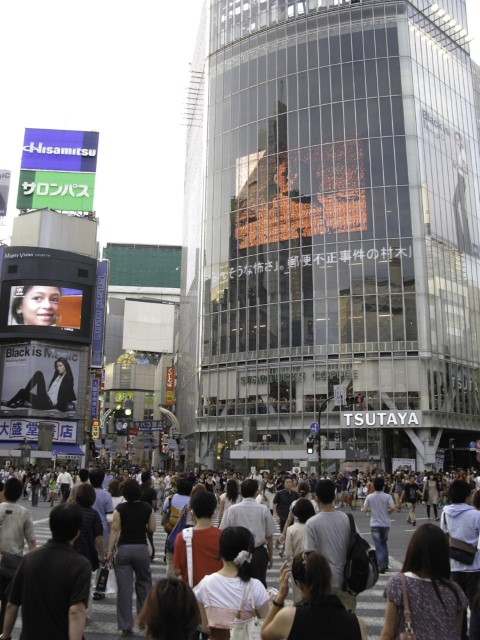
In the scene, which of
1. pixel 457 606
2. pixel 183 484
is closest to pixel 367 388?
pixel 183 484

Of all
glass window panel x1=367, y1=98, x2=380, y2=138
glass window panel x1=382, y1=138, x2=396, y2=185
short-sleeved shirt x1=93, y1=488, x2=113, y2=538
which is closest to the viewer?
short-sleeved shirt x1=93, y1=488, x2=113, y2=538

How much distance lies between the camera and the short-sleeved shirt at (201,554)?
5.89 metres

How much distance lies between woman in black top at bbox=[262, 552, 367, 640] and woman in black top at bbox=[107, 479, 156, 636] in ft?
14.5

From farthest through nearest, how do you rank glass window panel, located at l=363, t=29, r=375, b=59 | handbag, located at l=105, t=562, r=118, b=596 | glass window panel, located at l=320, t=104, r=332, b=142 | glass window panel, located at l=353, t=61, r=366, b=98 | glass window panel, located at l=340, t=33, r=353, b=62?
glass window panel, located at l=340, t=33, r=353, b=62
glass window panel, located at l=363, t=29, r=375, b=59
glass window panel, located at l=320, t=104, r=332, b=142
glass window panel, located at l=353, t=61, r=366, b=98
handbag, located at l=105, t=562, r=118, b=596

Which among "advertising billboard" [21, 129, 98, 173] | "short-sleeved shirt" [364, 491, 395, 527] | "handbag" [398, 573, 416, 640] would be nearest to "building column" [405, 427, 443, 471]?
"short-sleeved shirt" [364, 491, 395, 527]

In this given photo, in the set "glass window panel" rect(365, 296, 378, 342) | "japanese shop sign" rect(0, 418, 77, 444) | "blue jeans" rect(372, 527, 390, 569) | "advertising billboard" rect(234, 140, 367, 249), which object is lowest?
"blue jeans" rect(372, 527, 390, 569)

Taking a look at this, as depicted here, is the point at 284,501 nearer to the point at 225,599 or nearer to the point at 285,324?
the point at 225,599

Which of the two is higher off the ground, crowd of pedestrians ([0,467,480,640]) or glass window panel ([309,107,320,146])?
glass window panel ([309,107,320,146])

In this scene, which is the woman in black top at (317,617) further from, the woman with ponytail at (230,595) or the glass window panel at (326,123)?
the glass window panel at (326,123)

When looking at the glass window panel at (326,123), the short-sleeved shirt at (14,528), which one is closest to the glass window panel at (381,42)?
the glass window panel at (326,123)

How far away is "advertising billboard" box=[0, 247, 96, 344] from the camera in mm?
63594

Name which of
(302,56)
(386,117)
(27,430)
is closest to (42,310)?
(27,430)

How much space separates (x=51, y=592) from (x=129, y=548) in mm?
3845

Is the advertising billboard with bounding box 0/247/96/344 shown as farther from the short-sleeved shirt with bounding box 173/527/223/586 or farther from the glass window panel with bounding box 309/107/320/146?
the short-sleeved shirt with bounding box 173/527/223/586
